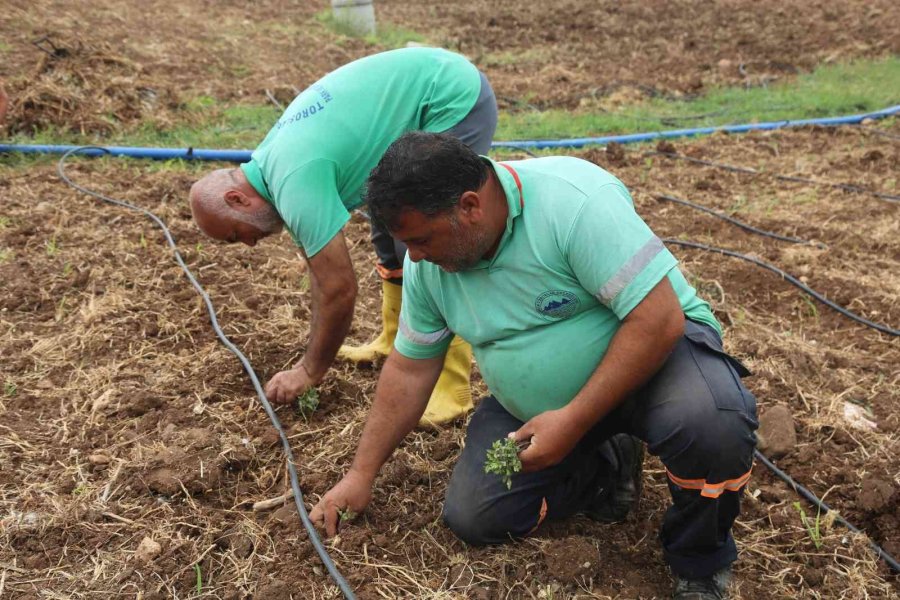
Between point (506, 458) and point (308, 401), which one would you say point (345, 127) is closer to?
point (308, 401)

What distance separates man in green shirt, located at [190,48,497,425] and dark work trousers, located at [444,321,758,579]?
27.3 inches

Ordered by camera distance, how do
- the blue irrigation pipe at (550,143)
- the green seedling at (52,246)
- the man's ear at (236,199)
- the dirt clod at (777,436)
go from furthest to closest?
the blue irrigation pipe at (550,143)
the green seedling at (52,246)
the dirt clod at (777,436)
the man's ear at (236,199)

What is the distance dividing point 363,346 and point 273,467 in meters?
0.86

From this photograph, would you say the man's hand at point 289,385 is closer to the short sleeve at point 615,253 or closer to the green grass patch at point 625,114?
the short sleeve at point 615,253

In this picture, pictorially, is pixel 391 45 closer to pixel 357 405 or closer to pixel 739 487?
pixel 357 405

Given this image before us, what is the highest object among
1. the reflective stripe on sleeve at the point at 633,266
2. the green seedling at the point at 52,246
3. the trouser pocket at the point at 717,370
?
the reflective stripe on sleeve at the point at 633,266

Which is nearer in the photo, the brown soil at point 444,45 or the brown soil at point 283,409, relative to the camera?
the brown soil at point 283,409

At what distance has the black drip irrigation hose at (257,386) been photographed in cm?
235

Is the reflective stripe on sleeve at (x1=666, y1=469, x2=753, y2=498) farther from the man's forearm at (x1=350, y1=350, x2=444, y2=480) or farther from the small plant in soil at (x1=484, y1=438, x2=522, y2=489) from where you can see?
the man's forearm at (x1=350, y1=350, x2=444, y2=480)

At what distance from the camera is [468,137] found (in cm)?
316

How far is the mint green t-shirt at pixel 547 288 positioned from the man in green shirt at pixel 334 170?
0.50m

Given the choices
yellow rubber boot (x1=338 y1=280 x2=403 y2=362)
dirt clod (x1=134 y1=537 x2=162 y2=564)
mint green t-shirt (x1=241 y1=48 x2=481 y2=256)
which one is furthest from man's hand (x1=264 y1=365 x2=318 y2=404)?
dirt clod (x1=134 y1=537 x2=162 y2=564)

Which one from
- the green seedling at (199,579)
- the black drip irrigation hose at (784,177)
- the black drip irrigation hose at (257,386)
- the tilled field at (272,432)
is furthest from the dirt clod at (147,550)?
the black drip irrigation hose at (784,177)

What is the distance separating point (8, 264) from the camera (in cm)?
434
